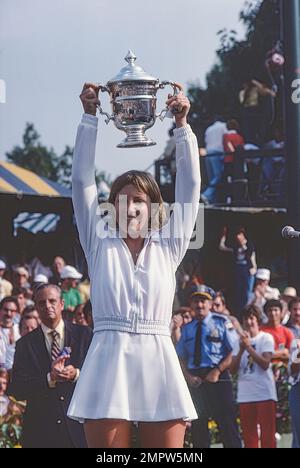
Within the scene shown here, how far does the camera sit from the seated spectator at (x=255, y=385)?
10.8 metres

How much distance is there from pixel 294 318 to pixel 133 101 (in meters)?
6.51

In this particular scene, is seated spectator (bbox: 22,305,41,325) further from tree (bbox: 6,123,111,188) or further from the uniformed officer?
tree (bbox: 6,123,111,188)

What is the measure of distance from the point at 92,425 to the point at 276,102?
1000 cm

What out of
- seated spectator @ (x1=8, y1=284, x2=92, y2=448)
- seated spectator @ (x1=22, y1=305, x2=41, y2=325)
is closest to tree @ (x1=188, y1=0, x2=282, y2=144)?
seated spectator @ (x1=22, y1=305, x2=41, y2=325)

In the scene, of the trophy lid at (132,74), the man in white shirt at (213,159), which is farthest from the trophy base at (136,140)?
the man in white shirt at (213,159)

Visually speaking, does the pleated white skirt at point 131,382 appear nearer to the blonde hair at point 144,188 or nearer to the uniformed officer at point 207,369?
the blonde hair at point 144,188

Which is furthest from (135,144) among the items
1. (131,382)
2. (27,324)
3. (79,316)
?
(79,316)

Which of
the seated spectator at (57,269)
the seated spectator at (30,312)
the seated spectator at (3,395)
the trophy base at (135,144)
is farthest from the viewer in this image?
the seated spectator at (57,269)

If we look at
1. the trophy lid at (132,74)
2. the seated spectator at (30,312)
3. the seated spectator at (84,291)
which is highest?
the trophy lid at (132,74)

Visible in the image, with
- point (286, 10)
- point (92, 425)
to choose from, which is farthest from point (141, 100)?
point (286, 10)

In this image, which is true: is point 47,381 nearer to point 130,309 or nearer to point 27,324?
point 27,324

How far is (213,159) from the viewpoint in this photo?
15.5m
